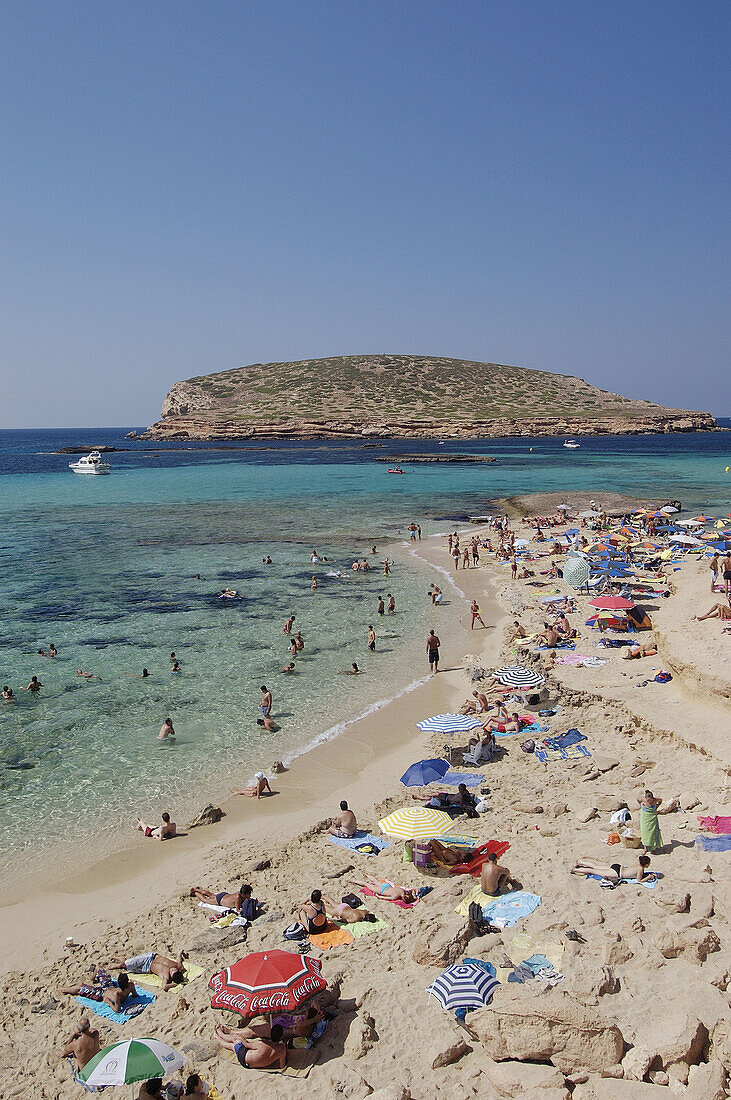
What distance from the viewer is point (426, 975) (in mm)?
7707

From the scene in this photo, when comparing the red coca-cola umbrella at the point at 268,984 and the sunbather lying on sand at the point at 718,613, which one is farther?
the sunbather lying on sand at the point at 718,613

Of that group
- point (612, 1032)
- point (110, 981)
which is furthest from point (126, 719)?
point (612, 1032)

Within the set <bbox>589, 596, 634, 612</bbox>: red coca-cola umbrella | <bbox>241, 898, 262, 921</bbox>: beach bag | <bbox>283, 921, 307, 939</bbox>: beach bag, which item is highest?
<bbox>589, 596, 634, 612</bbox>: red coca-cola umbrella

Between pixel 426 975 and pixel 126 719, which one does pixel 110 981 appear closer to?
pixel 426 975

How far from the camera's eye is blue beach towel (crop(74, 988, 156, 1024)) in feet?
26.1

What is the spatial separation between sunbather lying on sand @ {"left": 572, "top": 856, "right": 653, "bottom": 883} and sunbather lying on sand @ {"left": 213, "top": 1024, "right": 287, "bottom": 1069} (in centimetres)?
440

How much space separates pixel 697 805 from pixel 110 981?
8.43 m

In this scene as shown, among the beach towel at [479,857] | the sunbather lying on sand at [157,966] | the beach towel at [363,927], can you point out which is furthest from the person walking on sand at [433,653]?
the sunbather lying on sand at [157,966]

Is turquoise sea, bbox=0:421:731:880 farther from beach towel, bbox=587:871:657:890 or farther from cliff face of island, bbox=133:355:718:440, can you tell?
cliff face of island, bbox=133:355:718:440

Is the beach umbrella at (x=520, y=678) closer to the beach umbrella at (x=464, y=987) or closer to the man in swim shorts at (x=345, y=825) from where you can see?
the man in swim shorts at (x=345, y=825)

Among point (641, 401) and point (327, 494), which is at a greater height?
point (641, 401)

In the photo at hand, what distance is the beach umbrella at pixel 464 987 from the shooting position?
7.03 m

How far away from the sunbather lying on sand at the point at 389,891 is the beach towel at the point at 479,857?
0.73m

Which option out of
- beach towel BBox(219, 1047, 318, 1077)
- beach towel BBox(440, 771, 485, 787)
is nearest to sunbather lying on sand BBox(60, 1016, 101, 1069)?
beach towel BBox(219, 1047, 318, 1077)
